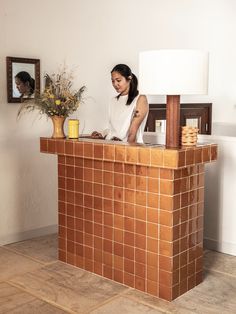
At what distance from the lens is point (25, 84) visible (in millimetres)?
4090

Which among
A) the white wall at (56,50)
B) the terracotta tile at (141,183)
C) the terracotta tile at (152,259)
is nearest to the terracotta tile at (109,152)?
the terracotta tile at (141,183)

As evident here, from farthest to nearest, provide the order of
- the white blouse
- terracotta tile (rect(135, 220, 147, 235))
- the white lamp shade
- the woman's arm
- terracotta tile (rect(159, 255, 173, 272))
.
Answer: the white blouse
the woman's arm
terracotta tile (rect(135, 220, 147, 235))
terracotta tile (rect(159, 255, 173, 272))
the white lamp shade

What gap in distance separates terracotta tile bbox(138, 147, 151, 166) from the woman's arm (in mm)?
770

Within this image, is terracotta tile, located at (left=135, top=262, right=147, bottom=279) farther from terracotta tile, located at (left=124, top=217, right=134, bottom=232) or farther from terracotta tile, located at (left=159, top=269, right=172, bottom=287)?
terracotta tile, located at (left=124, top=217, right=134, bottom=232)

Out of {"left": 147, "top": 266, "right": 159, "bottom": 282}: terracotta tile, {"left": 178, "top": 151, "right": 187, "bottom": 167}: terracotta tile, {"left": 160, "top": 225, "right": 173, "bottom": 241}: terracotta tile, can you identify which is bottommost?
{"left": 147, "top": 266, "right": 159, "bottom": 282}: terracotta tile

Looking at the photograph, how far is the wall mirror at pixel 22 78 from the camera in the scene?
3.98 meters

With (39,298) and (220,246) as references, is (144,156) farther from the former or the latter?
(220,246)

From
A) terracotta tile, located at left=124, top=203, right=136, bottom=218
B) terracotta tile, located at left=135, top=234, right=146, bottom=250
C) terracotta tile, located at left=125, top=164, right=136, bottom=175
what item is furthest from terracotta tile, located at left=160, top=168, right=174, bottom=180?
terracotta tile, located at left=135, top=234, right=146, bottom=250

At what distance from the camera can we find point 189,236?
10.1 ft

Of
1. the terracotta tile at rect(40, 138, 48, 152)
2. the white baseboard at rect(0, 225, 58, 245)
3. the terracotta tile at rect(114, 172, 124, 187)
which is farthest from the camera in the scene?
the white baseboard at rect(0, 225, 58, 245)

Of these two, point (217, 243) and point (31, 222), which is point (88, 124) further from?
point (217, 243)

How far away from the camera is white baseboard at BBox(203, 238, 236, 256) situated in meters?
3.80

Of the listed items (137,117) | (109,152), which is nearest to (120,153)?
(109,152)

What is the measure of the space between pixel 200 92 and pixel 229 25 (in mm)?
3676
